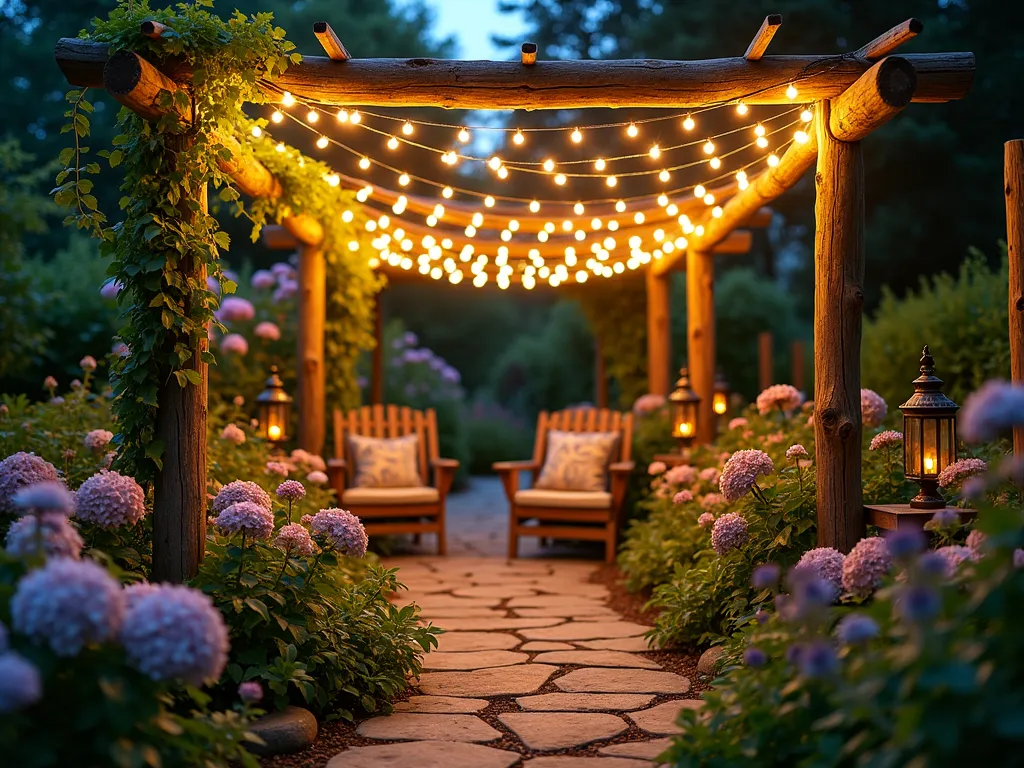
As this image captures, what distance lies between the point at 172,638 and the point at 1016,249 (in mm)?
3132

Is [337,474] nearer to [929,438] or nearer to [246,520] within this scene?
[246,520]

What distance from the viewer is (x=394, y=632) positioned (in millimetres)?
3066

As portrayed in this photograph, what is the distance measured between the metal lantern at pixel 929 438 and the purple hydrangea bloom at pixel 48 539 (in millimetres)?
2501

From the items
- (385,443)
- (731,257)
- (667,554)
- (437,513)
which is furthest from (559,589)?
(731,257)

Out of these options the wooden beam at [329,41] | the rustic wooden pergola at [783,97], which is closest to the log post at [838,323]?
the rustic wooden pergola at [783,97]

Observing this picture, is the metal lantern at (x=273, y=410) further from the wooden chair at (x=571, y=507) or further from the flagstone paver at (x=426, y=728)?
the flagstone paver at (x=426, y=728)

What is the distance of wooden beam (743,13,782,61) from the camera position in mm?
3037

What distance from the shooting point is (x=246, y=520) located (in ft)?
8.57

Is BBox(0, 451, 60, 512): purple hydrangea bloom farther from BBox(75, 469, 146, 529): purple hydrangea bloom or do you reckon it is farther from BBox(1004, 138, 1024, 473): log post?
BBox(1004, 138, 1024, 473): log post

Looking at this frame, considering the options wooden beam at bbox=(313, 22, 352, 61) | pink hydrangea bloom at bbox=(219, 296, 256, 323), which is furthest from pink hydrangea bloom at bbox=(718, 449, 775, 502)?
pink hydrangea bloom at bbox=(219, 296, 256, 323)

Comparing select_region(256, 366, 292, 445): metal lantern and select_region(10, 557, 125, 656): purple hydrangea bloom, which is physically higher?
select_region(256, 366, 292, 445): metal lantern

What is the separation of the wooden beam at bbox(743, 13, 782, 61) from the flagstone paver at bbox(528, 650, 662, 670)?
2.21 m

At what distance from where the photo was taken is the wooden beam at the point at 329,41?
→ 3012 millimetres

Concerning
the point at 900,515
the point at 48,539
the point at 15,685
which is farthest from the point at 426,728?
the point at 900,515
